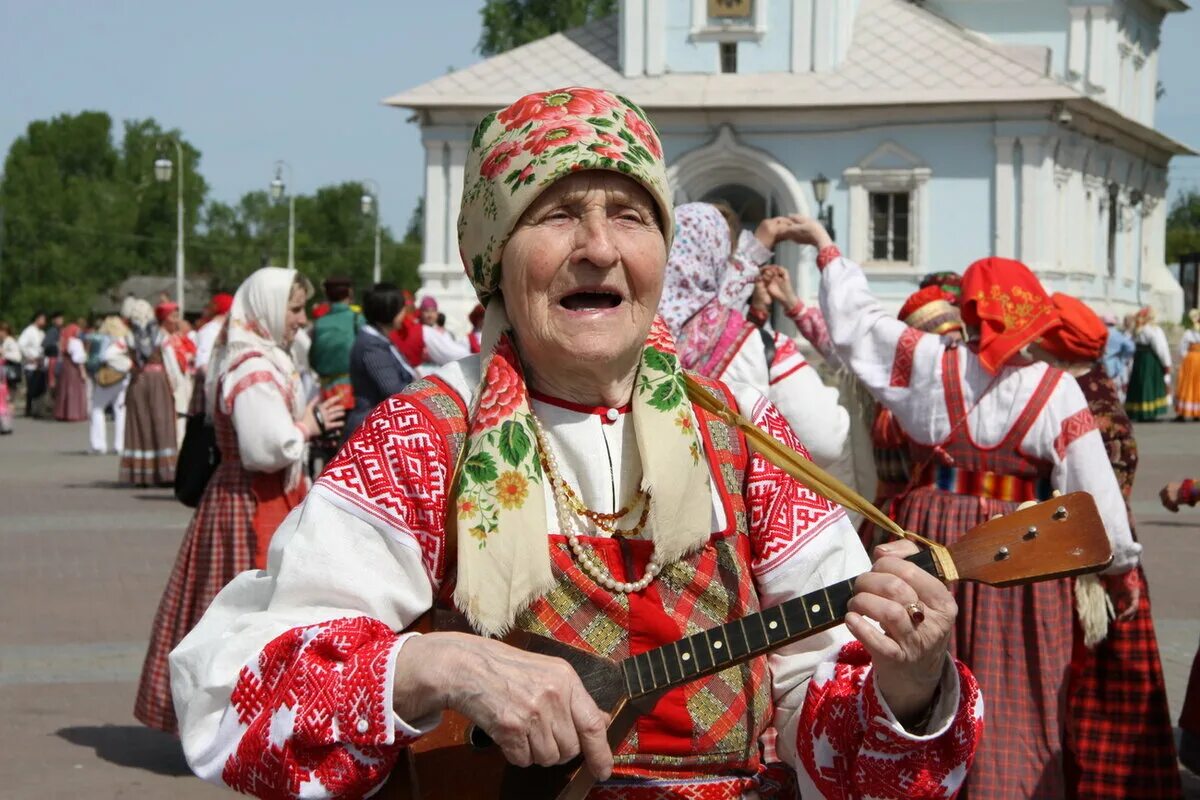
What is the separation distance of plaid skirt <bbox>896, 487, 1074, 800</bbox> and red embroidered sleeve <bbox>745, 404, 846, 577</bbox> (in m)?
2.80

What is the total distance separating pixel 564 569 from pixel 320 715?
436 mm

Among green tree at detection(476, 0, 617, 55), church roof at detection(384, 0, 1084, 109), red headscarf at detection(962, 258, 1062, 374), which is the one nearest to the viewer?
red headscarf at detection(962, 258, 1062, 374)

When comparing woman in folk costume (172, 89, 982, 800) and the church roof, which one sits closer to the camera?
woman in folk costume (172, 89, 982, 800)

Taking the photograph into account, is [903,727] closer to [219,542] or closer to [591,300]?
[591,300]

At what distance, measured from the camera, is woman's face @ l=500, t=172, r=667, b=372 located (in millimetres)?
2705

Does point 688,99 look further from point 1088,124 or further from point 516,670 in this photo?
point 516,670

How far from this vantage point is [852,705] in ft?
8.55

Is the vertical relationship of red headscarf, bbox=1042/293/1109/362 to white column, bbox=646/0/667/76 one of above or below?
below

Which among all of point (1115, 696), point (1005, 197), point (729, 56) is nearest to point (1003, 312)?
point (1115, 696)

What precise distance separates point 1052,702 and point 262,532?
10.6 ft

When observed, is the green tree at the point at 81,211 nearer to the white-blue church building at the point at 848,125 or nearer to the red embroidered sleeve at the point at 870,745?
the white-blue church building at the point at 848,125

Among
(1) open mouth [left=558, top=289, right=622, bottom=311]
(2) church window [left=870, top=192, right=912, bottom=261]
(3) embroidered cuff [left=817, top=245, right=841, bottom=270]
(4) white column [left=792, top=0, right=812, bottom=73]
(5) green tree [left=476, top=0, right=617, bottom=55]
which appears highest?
(5) green tree [left=476, top=0, right=617, bottom=55]

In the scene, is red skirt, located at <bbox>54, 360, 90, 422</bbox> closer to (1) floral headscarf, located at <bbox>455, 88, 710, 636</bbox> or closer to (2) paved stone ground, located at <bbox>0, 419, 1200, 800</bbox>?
(2) paved stone ground, located at <bbox>0, 419, 1200, 800</bbox>

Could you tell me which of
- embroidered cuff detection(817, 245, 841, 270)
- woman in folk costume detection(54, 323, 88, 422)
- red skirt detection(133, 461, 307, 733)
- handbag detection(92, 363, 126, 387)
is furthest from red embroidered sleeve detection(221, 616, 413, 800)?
woman in folk costume detection(54, 323, 88, 422)
